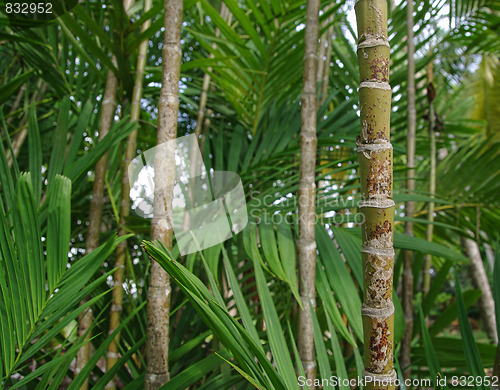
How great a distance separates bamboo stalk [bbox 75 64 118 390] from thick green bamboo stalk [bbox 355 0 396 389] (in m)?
0.50

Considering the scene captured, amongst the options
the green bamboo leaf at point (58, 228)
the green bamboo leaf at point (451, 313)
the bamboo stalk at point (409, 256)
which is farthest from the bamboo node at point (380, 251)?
the green bamboo leaf at point (451, 313)

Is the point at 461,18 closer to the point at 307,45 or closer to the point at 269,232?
the point at 307,45

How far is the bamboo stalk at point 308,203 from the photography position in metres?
0.60

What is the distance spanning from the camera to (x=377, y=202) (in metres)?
0.37

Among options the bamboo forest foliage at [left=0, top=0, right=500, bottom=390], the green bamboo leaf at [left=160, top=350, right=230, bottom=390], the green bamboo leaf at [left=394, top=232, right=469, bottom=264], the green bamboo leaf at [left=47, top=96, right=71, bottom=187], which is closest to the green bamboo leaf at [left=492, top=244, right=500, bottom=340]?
the bamboo forest foliage at [left=0, top=0, right=500, bottom=390]

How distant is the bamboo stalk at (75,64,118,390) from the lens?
0.71 m

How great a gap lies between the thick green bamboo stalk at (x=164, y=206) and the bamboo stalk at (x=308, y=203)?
8.1 inches

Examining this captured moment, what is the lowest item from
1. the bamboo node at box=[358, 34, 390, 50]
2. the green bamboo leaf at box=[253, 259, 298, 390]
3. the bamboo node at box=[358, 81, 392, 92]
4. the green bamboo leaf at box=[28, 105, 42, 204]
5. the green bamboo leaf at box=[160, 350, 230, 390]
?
the green bamboo leaf at box=[160, 350, 230, 390]

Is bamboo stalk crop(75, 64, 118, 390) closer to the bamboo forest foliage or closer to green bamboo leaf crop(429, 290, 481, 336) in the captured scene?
the bamboo forest foliage

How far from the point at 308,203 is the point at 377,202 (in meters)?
0.25

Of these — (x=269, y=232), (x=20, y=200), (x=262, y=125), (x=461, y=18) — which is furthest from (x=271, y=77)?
(x=20, y=200)

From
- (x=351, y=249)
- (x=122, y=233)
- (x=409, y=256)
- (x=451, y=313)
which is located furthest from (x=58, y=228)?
(x=451, y=313)

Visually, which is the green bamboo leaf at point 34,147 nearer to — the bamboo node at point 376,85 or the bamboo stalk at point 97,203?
the bamboo stalk at point 97,203

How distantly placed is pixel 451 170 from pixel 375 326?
0.90m
